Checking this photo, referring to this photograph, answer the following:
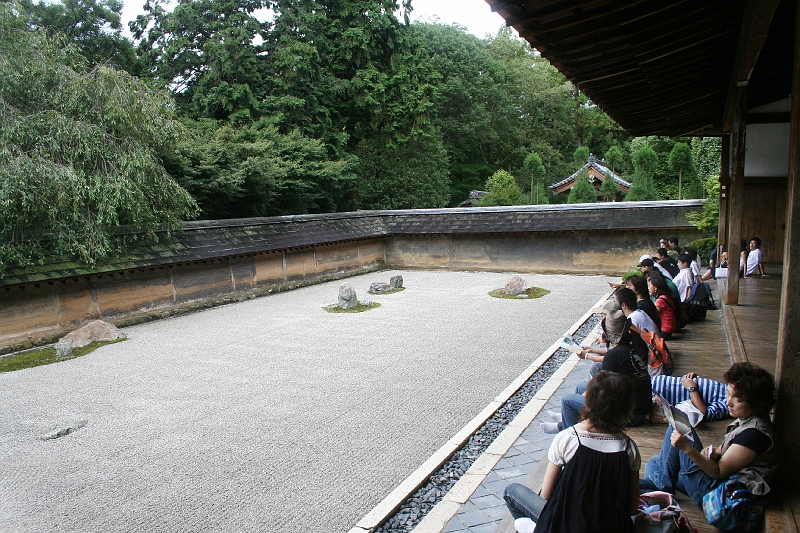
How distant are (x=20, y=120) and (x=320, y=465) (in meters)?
8.70

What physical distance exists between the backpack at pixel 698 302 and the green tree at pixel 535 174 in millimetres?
23147

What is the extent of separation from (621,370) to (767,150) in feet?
32.0

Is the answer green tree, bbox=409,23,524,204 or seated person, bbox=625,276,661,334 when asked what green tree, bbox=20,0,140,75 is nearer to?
green tree, bbox=409,23,524,204

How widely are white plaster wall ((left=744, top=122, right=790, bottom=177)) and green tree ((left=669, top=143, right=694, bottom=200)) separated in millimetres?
13482

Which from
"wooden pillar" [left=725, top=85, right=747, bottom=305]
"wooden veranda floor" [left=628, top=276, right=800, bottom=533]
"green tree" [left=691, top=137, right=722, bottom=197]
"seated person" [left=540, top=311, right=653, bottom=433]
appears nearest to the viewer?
"wooden veranda floor" [left=628, top=276, right=800, bottom=533]

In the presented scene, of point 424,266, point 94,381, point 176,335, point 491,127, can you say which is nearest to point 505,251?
point 424,266

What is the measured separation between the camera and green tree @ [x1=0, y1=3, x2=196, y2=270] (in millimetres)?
9711

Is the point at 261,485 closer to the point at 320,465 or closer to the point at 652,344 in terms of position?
the point at 320,465

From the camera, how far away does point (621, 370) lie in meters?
4.39

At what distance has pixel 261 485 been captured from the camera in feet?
16.1

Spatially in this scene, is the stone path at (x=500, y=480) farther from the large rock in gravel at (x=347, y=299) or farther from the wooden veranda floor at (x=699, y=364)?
the large rock in gravel at (x=347, y=299)

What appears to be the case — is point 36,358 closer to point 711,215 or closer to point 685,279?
point 685,279

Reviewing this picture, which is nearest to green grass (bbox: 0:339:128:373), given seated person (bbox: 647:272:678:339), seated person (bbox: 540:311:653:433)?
seated person (bbox: 540:311:653:433)

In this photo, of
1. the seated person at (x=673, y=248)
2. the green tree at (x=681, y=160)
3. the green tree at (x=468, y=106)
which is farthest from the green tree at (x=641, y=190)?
the seated person at (x=673, y=248)
